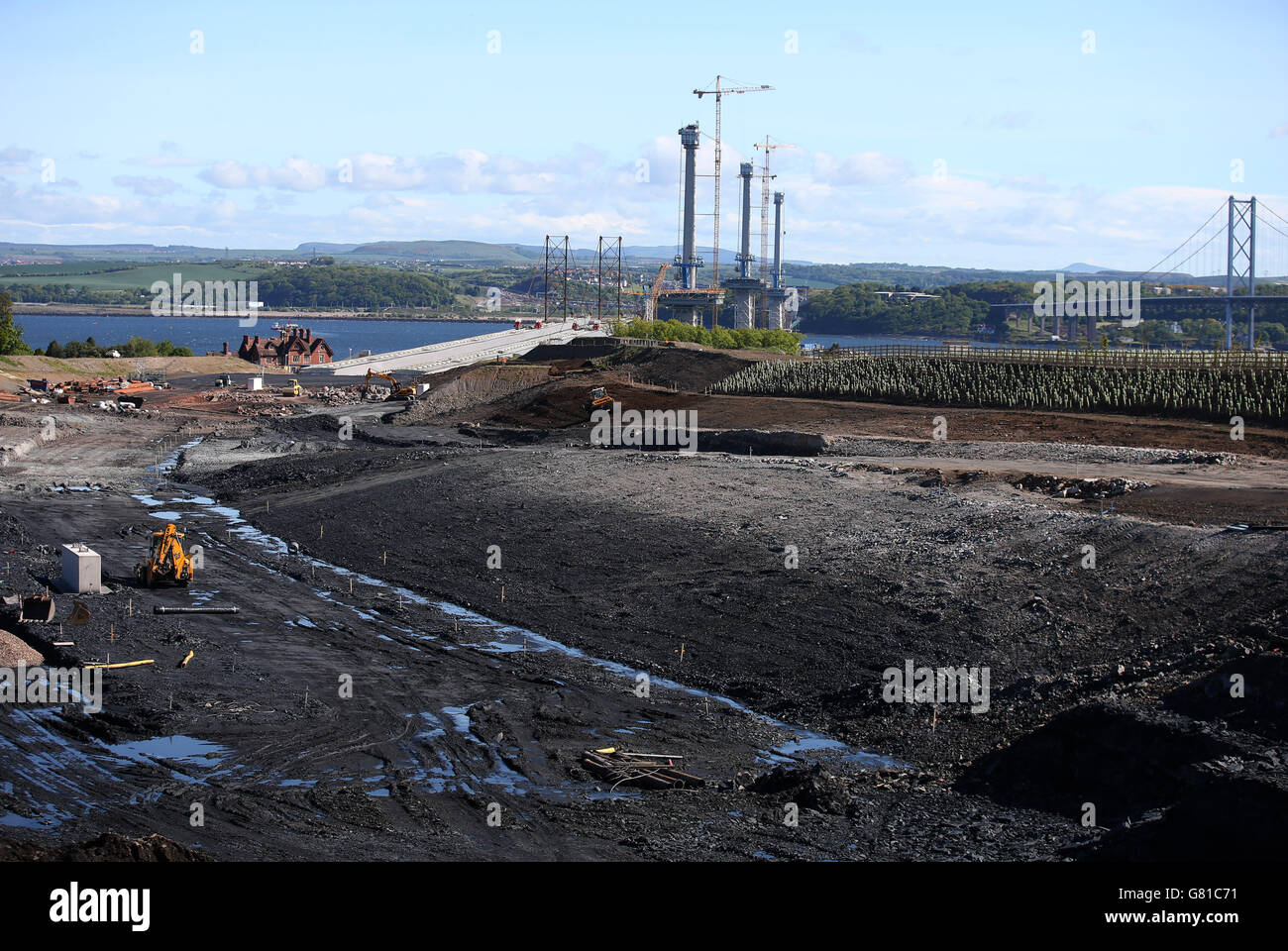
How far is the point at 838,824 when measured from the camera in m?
16.0

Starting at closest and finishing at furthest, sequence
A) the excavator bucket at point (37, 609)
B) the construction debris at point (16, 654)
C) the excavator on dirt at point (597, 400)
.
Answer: the construction debris at point (16, 654) < the excavator bucket at point (37, 609) < the excavator on dirt at point (597, 400)

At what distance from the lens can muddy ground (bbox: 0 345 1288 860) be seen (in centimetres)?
1588

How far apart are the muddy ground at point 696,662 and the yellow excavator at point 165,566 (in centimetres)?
49

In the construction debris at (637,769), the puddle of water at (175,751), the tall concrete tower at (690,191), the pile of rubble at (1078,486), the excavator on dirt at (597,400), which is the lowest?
the puddle of water at (175,751)

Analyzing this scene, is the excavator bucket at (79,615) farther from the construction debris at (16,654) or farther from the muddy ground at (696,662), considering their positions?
the construction debris at (16,654)

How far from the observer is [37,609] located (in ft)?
83.4

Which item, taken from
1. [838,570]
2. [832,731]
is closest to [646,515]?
[838,570]

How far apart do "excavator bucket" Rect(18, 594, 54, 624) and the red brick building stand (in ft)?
258

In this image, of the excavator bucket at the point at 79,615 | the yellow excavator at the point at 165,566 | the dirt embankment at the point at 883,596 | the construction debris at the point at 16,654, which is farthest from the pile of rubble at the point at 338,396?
the construction debris at the point at 16,654

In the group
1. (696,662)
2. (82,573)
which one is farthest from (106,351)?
(696,662)

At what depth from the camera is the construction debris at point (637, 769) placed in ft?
57.2
